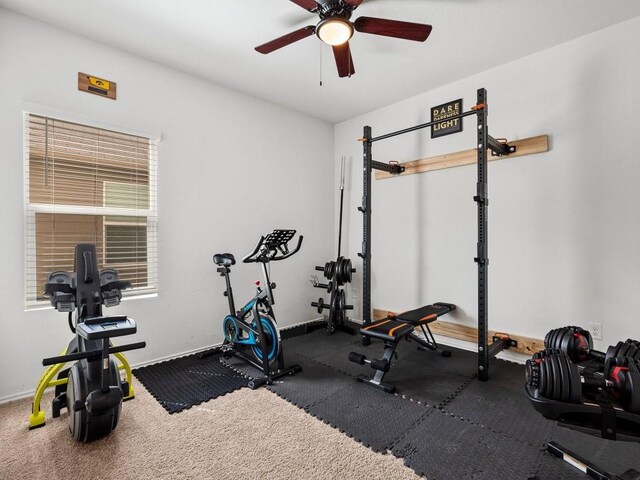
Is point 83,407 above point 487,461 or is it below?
above

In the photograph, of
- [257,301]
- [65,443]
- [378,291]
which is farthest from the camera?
[378,291]

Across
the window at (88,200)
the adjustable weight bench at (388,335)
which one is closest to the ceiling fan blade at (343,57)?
the window at (88,200)

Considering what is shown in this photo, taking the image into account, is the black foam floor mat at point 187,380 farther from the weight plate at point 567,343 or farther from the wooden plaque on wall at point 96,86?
the wooden plaque on wall at point 96,86

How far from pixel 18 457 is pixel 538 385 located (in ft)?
8.98

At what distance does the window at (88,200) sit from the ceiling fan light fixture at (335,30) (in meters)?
2.01

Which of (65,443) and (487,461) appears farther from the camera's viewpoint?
(65,443)

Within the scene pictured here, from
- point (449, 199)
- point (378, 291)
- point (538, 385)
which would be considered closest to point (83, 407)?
point (538, 385)

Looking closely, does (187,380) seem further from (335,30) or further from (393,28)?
(393,28)

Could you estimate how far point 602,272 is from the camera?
2.68m

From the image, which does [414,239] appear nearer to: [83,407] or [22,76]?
[83,407]

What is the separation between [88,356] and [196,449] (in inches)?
31.9

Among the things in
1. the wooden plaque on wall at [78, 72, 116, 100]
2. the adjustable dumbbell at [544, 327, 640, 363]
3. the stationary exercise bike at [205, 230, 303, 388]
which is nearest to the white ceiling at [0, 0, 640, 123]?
the wooden plaque on wall at [78, 72, 116, 100]

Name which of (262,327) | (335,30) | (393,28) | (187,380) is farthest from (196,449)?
(393,28)

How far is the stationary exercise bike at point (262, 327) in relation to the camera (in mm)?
2783
